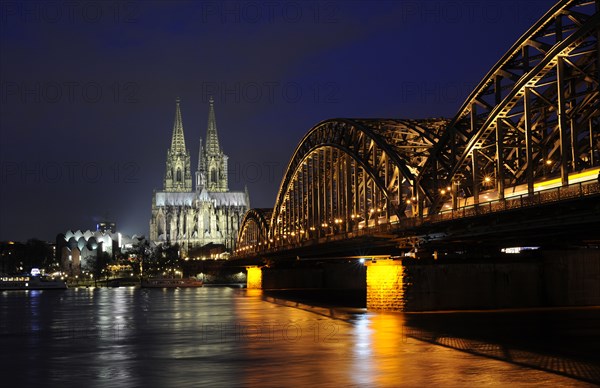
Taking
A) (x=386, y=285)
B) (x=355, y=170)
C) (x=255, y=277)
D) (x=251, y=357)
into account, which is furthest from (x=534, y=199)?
(x=255, y=277)

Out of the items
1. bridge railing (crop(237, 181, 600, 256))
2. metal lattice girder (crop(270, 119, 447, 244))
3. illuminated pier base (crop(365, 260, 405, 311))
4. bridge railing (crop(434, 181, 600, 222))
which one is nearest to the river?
illuminated pier base (crop(365, 260, 405, 311))

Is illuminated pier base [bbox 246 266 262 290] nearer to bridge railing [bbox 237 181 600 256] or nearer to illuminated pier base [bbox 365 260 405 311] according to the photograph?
bridge railing [bbox 237 181 600 256]

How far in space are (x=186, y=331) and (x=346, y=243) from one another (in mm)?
39623

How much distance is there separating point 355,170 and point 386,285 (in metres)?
39.2

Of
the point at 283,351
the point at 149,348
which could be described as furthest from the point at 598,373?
the point at 149,348

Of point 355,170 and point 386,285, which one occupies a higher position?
point 355,170

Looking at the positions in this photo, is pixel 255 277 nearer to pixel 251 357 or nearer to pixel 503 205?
pixel 503 205

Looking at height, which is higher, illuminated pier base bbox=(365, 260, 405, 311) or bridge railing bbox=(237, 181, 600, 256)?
bridge railing bbox=(237, 181, 600, 256)

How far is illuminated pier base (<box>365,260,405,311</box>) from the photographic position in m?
73.6

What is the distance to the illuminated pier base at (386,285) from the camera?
7356 cm

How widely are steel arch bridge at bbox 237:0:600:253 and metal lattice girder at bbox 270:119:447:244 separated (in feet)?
0.62

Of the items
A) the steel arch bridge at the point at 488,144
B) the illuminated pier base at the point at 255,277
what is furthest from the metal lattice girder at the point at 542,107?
the illuminated pier base at the point at 255,277

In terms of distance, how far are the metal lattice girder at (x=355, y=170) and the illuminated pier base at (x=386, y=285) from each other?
12.8 metres

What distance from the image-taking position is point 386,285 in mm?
76250
